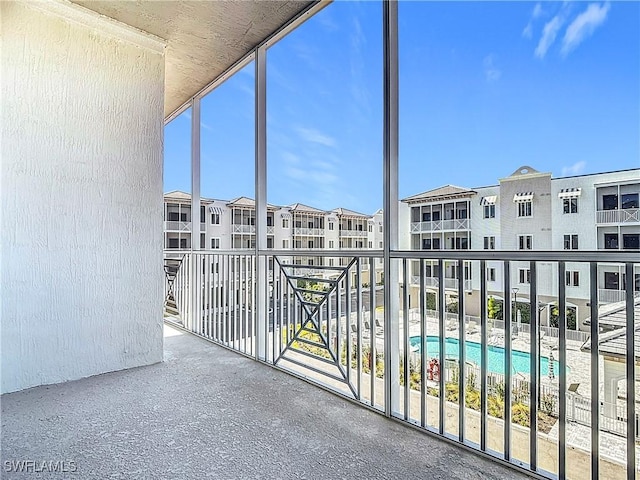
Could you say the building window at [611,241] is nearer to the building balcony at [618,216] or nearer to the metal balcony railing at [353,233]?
the building balcony at [618,216]

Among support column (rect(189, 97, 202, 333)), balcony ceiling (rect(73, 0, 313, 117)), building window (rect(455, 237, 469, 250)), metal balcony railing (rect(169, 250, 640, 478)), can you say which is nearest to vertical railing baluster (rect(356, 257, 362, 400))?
metal balcony railing (rect(169, 250, 640, 478))

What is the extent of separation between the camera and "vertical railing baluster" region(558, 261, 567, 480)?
1393 mm

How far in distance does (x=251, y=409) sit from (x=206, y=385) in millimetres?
523

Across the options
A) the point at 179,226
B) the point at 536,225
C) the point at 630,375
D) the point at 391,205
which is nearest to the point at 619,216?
the point at 536,225

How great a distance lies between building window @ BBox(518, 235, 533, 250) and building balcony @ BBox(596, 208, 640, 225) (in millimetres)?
246

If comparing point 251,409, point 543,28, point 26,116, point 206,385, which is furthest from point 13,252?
Result: point 543,28

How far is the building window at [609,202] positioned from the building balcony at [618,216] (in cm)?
2

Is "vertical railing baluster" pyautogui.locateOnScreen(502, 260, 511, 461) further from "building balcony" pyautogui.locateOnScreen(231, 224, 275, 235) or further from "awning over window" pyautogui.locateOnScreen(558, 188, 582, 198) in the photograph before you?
"building balcony" pyautogui.locateOnScreen(231, 224, 275, 235)

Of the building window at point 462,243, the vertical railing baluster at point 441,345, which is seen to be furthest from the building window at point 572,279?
the vertical railing baluster at point 441,345

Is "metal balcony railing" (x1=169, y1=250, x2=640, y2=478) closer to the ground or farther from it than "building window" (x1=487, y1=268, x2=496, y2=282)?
closer to the ground

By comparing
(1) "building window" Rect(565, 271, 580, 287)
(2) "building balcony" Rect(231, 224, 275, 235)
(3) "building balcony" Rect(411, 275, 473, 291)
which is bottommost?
(3) "building balcony" Rect(411, 275, 473, 291)

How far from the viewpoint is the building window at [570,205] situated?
57.0 inches

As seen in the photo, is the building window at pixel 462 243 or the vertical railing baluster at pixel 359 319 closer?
the building window at pixel 462 243

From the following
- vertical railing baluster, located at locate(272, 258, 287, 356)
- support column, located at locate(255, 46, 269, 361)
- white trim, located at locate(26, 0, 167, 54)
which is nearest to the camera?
white trim, located at locate(26, 0, 167, 54)
